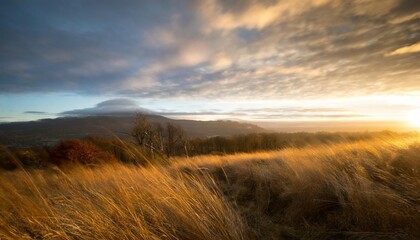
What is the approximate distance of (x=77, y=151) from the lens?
11883 mm

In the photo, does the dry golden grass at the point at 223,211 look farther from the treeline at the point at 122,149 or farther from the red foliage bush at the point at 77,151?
the red foliage bush at the point at 77,151

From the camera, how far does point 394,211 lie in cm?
200

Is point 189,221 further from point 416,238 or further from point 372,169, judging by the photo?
point 372,169

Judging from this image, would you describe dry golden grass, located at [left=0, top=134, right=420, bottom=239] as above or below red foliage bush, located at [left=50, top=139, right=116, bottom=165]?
above

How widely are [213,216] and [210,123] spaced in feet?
600

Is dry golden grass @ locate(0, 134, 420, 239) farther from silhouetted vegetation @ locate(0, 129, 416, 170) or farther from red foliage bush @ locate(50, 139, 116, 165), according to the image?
red foliage bush @ locate(50, 139, 116, 165)

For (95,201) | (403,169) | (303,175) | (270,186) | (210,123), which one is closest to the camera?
(95,201)

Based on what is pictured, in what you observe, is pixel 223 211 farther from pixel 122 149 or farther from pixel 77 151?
pixel 77 151

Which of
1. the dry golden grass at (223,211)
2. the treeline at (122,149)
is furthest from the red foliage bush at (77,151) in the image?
the dry golden grass at (223,211)

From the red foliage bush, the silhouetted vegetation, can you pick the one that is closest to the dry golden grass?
the silhouetted vegetation

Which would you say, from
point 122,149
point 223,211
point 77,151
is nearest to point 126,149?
point 122,149

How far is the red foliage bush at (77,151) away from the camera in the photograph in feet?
37.7

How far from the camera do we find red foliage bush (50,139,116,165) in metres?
11.5

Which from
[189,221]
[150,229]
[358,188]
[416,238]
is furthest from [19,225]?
[358,188]
